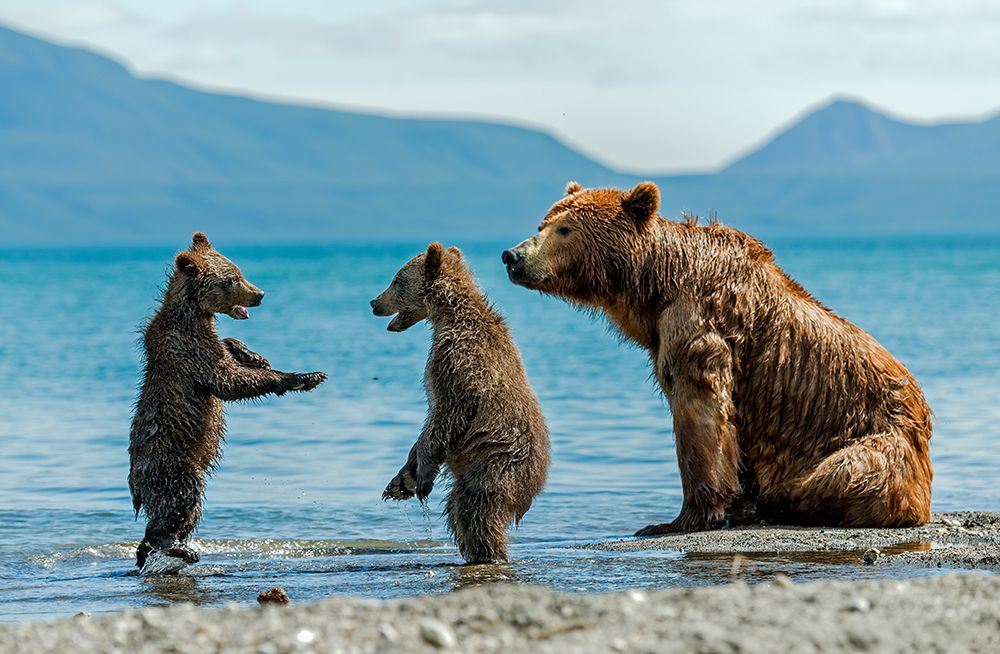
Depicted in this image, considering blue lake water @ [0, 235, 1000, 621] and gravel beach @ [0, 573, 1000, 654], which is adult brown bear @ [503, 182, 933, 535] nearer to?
blue lake water @ [0, 235, 1000, 621]

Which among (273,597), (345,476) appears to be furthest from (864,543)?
(345,476)

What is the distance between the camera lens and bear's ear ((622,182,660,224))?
31.6 feet

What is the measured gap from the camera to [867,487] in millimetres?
9297

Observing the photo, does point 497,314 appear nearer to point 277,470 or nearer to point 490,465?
point 490,465

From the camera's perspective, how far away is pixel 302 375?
31.6ft

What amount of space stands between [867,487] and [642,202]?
221cm

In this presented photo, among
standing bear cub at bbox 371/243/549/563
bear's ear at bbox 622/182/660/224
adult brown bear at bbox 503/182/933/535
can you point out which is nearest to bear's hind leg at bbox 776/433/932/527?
adult brown bear at bbox 503/182/933/535

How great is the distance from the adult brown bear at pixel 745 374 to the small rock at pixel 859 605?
3.28m

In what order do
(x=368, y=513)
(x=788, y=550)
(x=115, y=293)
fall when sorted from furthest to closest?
(x=115, y=293) → (x=368, y=513) → (x=788, y=550)

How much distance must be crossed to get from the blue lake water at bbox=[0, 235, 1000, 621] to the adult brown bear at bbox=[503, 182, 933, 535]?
0.87 meters

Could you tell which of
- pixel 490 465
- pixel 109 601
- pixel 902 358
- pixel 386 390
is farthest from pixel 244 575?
pixel 902 358

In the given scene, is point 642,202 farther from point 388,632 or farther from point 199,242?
point 388,632

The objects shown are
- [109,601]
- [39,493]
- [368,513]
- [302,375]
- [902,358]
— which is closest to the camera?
[109,601]

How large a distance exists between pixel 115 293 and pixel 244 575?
197ft
